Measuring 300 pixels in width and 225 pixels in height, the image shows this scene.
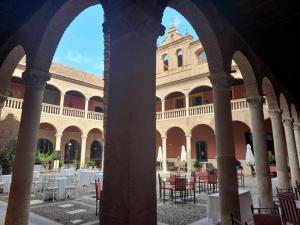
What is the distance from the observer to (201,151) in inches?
733

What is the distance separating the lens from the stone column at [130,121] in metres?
1.88

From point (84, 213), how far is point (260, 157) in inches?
186

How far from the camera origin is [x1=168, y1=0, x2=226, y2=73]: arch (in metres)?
3.90

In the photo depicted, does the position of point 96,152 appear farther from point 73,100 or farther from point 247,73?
point 247,73

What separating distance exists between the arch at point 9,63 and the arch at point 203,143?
14.3 metres

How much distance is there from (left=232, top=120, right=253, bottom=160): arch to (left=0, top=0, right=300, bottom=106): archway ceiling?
431 inches

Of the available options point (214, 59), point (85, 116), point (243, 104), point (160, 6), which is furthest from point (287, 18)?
point (85, 116)

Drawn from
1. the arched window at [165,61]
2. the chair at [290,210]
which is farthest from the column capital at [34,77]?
the arched window at [165,61]

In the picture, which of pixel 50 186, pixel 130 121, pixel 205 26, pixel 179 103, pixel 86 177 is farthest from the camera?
pixel 179 103

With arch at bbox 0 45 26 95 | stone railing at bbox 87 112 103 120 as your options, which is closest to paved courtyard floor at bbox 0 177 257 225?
arch at bbox 0 45 26 95

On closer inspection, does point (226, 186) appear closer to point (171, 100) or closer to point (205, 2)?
point (205, 2)

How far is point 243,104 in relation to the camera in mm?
15164

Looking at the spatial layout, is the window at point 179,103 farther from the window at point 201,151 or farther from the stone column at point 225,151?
the stone column at point 225,151

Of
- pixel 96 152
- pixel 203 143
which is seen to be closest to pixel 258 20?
pixel 203 143
